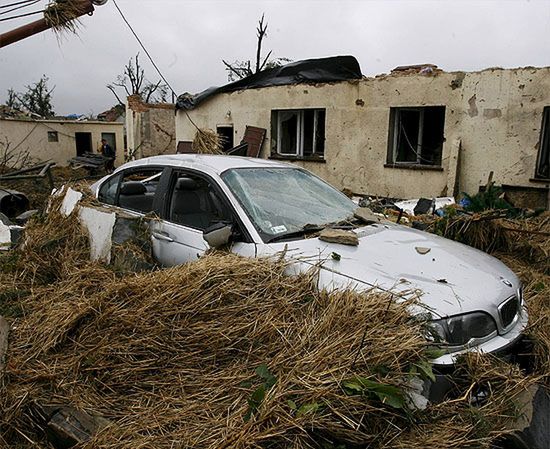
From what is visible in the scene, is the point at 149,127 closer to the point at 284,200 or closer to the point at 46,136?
the point at 46,136

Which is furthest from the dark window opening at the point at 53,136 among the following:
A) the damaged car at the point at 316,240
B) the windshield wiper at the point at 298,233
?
the windshield wiper at the point at 298,233

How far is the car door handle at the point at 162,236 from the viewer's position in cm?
381

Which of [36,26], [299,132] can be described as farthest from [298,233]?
[299,132]

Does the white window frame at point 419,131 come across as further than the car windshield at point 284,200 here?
Yes

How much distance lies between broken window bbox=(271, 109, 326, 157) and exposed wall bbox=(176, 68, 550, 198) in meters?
0.24

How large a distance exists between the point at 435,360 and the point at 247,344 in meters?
1.05

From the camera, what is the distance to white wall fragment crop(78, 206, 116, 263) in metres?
3.88

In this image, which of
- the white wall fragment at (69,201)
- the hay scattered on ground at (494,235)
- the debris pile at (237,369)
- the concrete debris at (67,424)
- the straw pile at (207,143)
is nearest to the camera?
the debris pile at (237,369)

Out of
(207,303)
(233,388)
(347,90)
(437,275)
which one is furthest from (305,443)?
(347,90)

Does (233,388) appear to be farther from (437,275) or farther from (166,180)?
(166,180)

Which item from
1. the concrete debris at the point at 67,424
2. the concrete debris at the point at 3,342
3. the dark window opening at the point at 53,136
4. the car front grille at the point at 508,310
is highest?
the dark window opening at the point at 53,136

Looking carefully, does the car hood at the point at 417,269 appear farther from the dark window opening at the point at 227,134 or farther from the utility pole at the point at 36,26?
the dark window opening at the point at 227,134

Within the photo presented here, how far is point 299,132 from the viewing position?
11422mm

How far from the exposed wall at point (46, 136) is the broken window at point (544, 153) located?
20.4 meters
